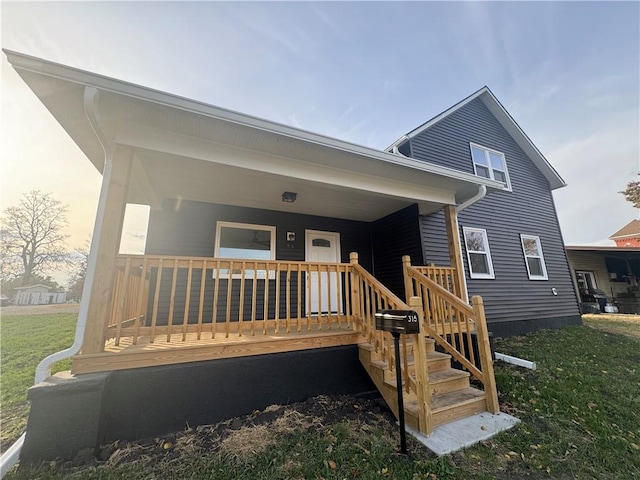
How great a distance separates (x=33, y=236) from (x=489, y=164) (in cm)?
2126

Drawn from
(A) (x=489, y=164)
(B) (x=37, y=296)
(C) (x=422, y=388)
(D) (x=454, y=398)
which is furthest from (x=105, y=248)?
(B) (x=37, y=296)

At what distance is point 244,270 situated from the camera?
3.34 meters

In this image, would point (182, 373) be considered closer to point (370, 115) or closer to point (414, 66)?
point (370, 115)

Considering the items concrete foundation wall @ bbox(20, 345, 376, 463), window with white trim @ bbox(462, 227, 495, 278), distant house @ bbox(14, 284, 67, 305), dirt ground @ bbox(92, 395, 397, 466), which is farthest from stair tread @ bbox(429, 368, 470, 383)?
distant house @ bbox(14, 284, 67, 305)

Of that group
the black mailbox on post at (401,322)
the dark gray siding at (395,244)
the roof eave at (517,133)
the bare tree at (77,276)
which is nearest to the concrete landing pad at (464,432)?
the black mailbox on post at (401,322)

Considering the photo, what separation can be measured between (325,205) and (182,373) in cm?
399

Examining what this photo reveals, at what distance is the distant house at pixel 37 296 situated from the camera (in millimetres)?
12328

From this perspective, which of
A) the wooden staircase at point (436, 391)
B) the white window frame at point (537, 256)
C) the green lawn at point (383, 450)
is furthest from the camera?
the white window frame at point (537, 256)

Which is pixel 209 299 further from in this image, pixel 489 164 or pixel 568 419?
pixel 489 164

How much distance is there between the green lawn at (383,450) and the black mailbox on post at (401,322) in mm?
1030

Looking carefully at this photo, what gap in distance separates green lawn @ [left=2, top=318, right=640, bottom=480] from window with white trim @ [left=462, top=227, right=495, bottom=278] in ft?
12.3

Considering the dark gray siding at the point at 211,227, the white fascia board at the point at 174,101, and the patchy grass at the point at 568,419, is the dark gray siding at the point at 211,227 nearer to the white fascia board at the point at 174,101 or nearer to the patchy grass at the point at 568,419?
the white fascia board at the point at 174,101

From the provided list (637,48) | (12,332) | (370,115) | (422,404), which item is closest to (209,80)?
(370,115)

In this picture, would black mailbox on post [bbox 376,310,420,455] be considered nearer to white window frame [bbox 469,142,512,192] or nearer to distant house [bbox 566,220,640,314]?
white window frame [bbox 469,142,512,192]
